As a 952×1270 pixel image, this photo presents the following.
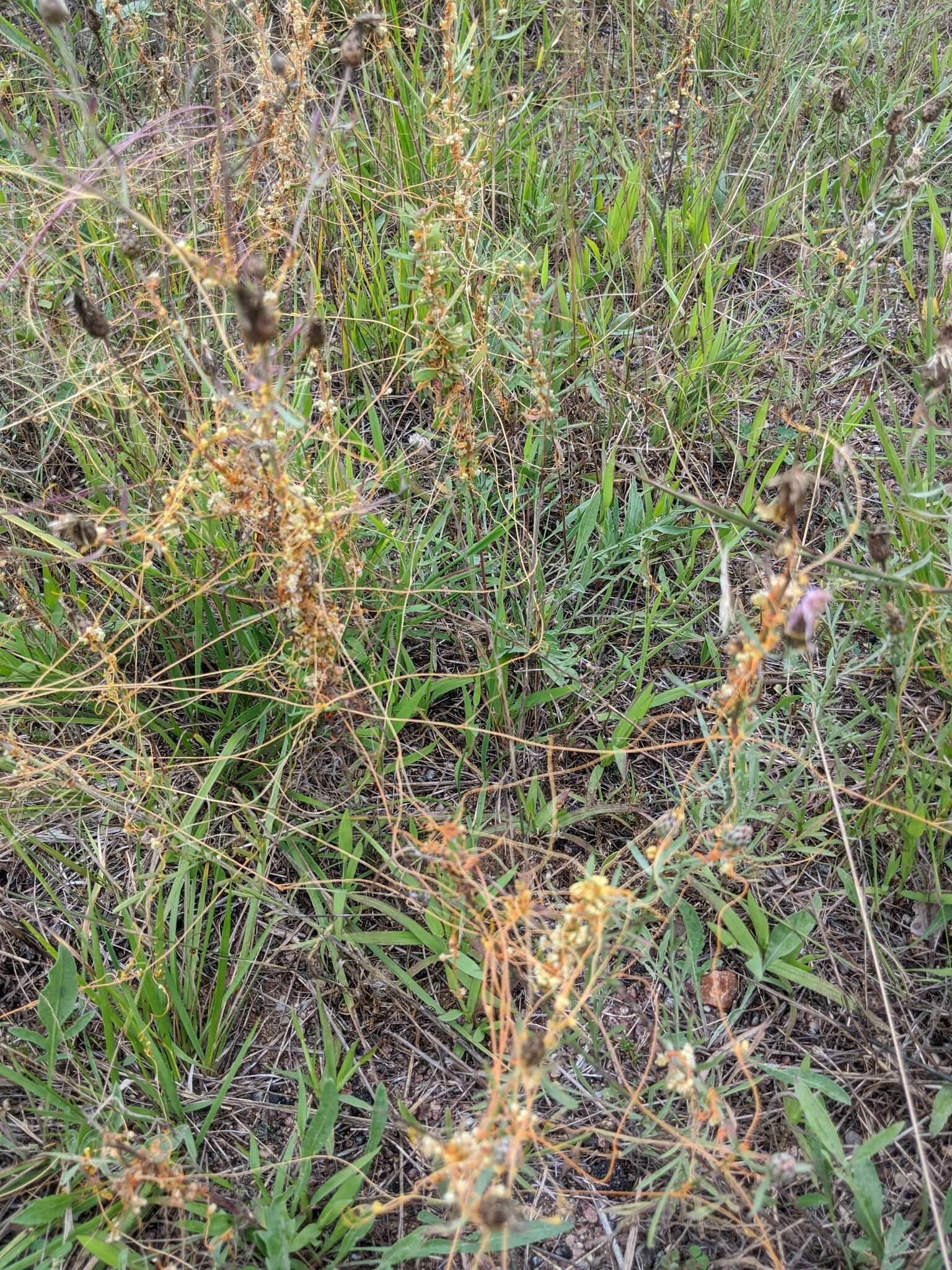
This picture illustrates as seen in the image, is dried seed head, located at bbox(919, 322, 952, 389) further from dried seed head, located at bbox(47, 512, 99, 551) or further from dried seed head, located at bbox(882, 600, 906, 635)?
dried seed head, located at bbox(47, 512, 99, 551)

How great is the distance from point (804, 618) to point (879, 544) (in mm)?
302

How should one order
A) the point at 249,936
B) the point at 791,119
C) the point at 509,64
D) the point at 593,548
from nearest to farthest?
the point at 249,936 < the point at 593,548 < the point at 791,119 < the point at 509,64

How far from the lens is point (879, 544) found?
130cm

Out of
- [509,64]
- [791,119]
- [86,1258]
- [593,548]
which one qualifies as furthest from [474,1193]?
[509,64]

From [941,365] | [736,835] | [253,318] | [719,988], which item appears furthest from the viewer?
[719,988]

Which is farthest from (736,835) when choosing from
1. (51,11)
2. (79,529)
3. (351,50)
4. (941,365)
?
(51,11)

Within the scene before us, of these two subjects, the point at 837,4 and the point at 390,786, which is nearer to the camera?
the point at 390,786

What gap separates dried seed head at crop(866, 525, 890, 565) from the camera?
129 cm

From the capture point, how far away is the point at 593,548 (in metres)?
2.03

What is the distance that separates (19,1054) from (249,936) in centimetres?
38

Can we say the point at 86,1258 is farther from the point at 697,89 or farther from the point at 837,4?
the point at 837,4

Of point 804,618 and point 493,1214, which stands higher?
point 804,618

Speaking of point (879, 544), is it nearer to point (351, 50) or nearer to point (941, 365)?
point (941, 365)

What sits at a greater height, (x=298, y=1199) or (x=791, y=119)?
(x=791, y=119)
